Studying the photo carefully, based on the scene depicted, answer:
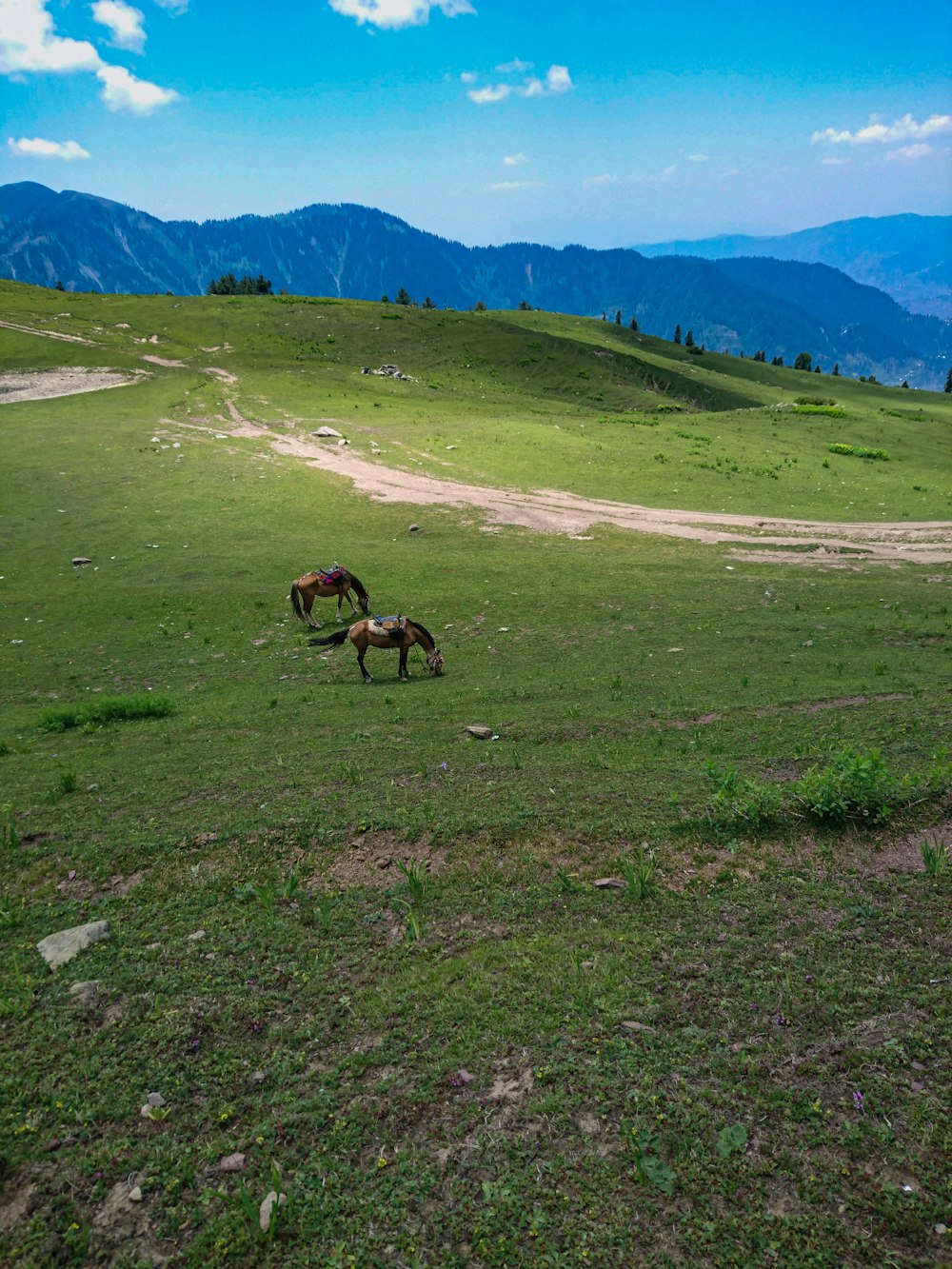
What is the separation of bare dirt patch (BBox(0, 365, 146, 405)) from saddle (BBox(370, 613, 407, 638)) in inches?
2170

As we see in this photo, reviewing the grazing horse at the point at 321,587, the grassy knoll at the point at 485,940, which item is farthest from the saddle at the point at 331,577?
the grassy knoll at the point at 485,940

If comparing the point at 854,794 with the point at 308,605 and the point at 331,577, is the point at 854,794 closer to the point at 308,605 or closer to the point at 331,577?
the point at 331,577

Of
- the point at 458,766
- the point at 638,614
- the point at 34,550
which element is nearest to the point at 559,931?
the point at 458,766

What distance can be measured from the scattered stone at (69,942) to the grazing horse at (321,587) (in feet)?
48.9

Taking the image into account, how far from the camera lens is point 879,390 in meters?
96.0

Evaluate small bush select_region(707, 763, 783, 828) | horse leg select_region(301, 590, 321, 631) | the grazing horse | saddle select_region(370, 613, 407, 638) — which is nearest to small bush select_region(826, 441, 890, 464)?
the grazing horse

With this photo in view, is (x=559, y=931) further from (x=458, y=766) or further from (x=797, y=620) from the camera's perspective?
(x=797, y=620)

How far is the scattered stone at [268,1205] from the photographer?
5.44 meters

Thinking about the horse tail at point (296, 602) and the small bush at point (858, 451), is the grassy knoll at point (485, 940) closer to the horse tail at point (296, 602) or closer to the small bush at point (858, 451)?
the horse tail at point (296, 602)

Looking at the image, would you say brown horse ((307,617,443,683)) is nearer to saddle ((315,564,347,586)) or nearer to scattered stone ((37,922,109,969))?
saddle ((315,564,347,586))

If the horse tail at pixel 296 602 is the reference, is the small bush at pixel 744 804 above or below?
above

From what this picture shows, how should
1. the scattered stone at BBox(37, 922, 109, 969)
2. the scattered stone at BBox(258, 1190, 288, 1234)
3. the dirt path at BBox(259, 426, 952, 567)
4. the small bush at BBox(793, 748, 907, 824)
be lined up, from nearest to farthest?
the scattered stone at BBox(258, 1190, 288, 1234) < the scattered stone at BBox(37, 922, 109, 969) < the small bush at BBox(793, 748, 907, 824) < the dirt path at BBox(259, 426, 952, 567)

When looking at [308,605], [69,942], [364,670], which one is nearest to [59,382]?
[308,605]

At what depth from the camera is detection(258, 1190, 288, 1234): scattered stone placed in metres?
5.44
